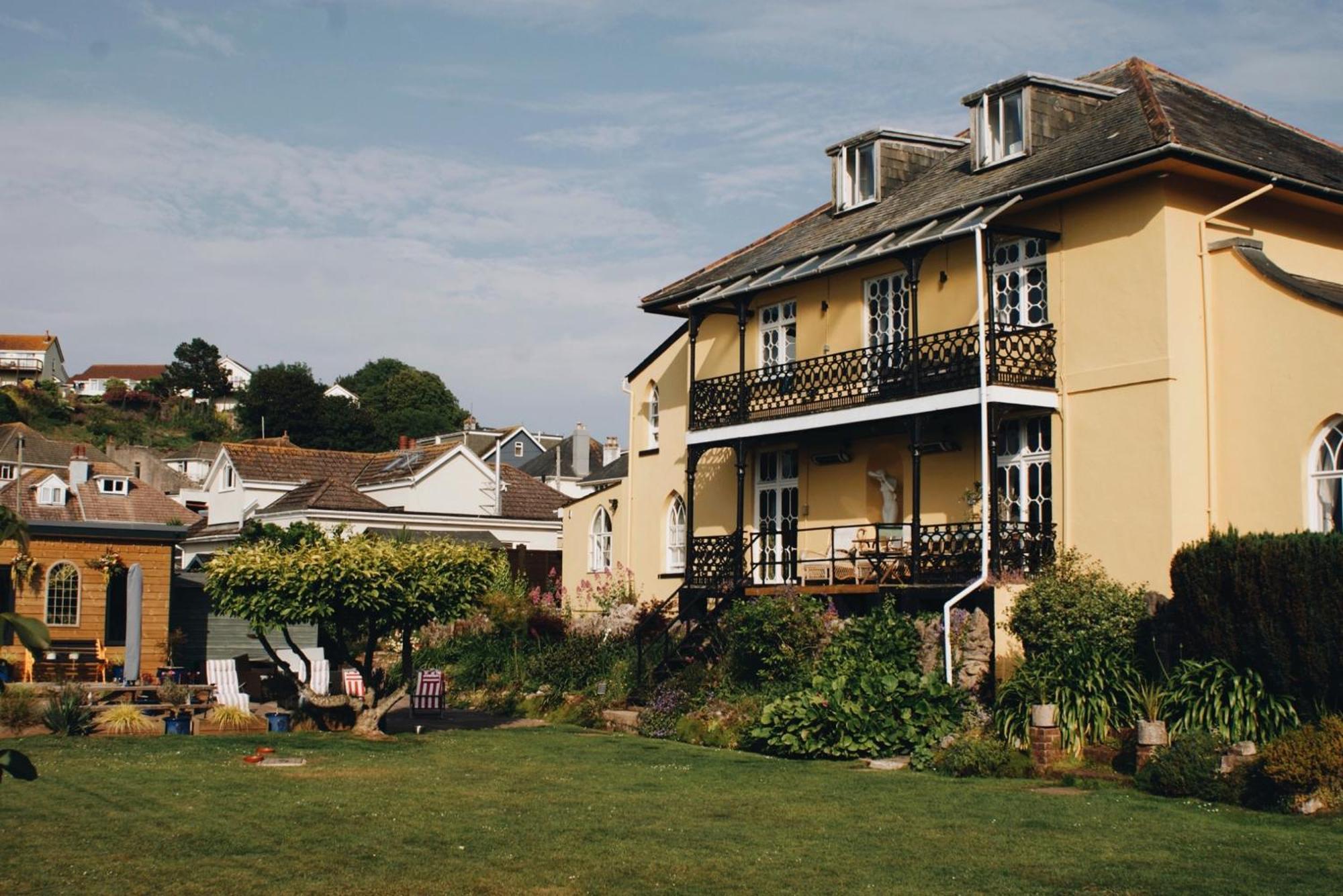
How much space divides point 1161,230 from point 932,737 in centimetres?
755

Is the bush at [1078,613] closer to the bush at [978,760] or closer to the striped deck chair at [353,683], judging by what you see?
the bush at [978,760]

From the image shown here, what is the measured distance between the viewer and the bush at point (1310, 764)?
523 inches

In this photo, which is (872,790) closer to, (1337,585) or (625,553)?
(1337,585)

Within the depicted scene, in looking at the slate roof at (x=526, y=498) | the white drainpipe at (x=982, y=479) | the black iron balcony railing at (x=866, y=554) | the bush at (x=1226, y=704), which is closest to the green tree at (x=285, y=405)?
the slate roof at (x=526, y=498)

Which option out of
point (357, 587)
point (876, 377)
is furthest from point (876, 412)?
point (357, 587)

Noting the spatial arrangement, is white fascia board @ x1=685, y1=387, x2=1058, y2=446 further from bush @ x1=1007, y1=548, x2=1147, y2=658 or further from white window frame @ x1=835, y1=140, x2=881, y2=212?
white window frame @ x1=835, y1=140, x2=881, y2=212

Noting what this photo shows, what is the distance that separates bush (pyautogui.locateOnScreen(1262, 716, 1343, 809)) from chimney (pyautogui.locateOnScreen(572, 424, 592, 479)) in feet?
165

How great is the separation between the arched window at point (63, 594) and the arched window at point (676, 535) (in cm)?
1173

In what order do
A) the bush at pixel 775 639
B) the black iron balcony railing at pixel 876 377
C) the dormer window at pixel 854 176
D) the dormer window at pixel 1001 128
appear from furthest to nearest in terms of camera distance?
the dormer window at pixel 854 176
the dormer window at pixel 1001 128
the bush at pixel 775 639
the black iron balcony railing at pixel 876 377

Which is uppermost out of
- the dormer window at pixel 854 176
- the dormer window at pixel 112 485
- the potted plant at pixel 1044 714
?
the dormer window at pixel 854 176

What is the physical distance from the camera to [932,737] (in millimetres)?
18141

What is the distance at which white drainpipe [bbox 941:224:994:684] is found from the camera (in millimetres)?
19328

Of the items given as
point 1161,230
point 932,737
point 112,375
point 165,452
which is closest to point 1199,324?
point 1161,230

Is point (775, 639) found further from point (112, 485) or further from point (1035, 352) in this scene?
point (112, 485)
